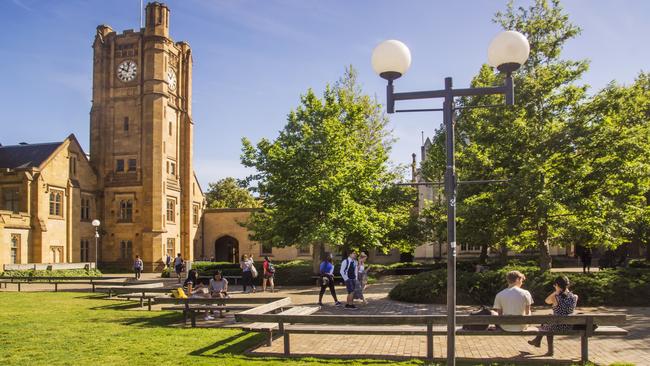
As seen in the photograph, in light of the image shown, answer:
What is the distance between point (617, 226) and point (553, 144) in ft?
11.7

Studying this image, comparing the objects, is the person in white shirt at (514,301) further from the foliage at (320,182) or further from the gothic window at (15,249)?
the gothic window at (15,249)

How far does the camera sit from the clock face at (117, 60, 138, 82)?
48219 mm

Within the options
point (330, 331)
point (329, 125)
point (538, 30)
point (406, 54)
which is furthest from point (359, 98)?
point (406, 54)

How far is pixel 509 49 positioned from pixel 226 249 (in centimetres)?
5380

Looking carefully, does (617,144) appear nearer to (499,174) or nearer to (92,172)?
(499,174)

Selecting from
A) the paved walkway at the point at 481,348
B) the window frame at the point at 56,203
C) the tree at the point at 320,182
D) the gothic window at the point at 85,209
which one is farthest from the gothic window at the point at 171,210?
the paved walkway at the point at 481,348

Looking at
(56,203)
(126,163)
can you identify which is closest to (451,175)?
(56,203)

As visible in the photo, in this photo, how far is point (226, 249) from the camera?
58.2 m

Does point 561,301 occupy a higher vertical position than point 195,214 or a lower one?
lower

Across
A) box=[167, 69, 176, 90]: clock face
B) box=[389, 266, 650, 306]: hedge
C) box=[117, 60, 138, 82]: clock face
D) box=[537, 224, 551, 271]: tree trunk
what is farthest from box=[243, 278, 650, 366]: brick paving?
box=[167, 69, 176, 90]: clock face

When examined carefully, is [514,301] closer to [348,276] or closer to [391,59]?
[391,59]

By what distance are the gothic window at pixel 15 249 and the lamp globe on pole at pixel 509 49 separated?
40029 mm

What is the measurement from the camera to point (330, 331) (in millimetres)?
10547

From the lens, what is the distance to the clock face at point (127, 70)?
48219mm
